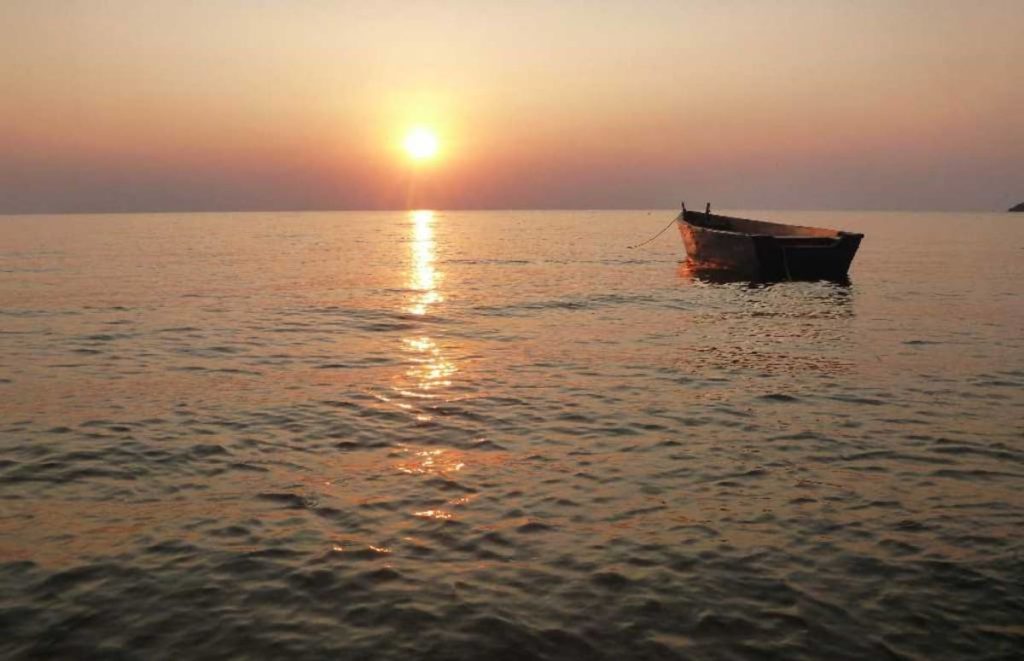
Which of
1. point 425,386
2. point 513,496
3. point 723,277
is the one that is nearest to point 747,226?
point 723,277

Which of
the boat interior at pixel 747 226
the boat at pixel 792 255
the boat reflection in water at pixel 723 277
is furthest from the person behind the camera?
the boat interior at pixel 747 226

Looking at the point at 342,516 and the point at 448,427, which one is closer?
the point at 342,516

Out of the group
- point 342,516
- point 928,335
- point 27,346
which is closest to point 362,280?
point 27,346

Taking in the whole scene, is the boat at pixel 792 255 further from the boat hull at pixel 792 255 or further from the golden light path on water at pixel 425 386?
the golden light path on water at pixel 425 386

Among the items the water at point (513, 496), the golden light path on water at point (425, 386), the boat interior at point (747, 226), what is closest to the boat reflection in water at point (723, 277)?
the boat interior at point (747, 226)

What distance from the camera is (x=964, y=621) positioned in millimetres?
5934

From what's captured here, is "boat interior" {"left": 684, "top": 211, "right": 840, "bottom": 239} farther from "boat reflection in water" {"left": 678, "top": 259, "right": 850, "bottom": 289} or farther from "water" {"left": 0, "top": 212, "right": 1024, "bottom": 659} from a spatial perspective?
"water" {"left": 0, "top": 212, "right": 1024, "bottom": 659}

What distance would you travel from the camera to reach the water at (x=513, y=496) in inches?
231

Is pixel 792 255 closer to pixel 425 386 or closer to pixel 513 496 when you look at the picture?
pixel 425 386

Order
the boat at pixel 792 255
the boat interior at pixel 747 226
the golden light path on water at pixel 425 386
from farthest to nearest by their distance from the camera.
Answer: the boat interior at pixel 747 226, the boat at pixel 792 255, the golden light path on water at pixel 425 386

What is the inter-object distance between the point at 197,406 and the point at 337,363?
4624 millimetres

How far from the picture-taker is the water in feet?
19.2

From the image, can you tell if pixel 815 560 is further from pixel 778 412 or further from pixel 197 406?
pixel 197 406

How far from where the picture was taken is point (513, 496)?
8.70m
